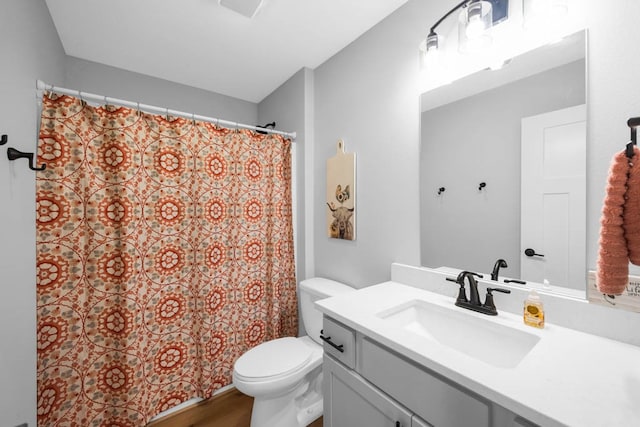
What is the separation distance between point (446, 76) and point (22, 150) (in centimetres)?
193

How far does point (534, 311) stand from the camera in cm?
88

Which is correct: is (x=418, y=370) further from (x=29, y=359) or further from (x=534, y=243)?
(x=29, y=359)

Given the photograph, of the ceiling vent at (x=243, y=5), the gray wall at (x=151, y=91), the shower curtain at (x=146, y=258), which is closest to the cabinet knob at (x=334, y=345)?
the shower curtain at (x=146, y=258)

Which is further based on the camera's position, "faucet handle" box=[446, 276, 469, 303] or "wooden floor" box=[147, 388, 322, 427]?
"wooden floor" box=[147, 388, 322, 427]

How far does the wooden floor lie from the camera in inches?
63.0

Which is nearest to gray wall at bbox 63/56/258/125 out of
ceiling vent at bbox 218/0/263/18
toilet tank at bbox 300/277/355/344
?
ceiling vent at bbox 218/0/263/18

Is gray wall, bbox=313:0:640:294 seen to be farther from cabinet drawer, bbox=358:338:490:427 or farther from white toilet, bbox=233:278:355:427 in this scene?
cabinet drawer, bbox=358:338:490:427

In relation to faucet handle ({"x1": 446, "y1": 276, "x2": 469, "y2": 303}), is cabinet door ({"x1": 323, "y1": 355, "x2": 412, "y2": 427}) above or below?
below

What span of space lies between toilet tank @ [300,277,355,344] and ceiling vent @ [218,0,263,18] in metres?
1.66

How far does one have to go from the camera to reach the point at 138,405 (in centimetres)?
152

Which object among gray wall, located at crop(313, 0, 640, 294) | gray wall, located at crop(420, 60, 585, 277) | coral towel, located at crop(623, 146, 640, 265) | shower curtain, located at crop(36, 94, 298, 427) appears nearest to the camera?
coral towel, located at crop(623, 146, 640, 265)

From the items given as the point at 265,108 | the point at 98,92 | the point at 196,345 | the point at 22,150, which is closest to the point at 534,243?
the point at 196,345

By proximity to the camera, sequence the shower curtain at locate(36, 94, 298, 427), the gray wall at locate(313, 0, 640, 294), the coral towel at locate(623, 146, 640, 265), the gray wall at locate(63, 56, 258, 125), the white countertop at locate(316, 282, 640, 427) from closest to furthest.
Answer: the white countertop at locate(316, 282, 640, 427), the coral towel at locate(623, 146, 640, 265), the gray wall at locate(313, 0, 640, 294), the shower curtain at locate(36, 94, 298, 427), the gray wall at locate(63, 56, 258, 125)

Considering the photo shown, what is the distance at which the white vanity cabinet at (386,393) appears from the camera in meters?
0.64
